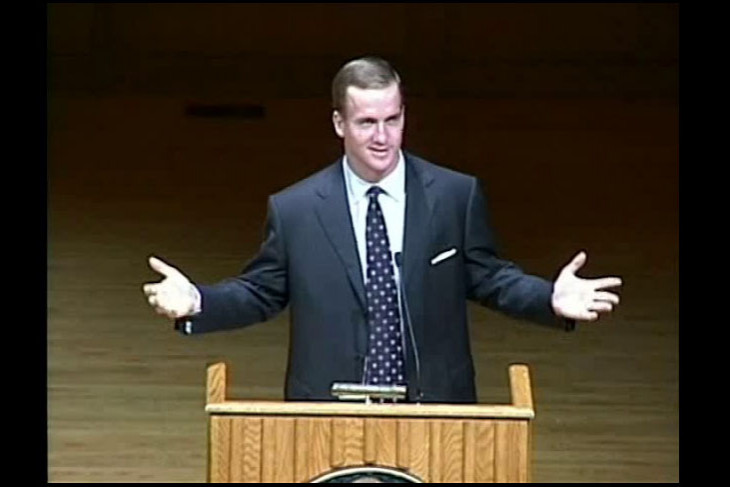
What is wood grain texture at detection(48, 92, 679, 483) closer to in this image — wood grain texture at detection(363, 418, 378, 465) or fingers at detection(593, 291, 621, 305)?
fingers at detection(593, 291, 621, 305)

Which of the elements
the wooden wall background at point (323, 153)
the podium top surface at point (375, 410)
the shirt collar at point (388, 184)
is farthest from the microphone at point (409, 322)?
the wooden wall background at point (323, 153)

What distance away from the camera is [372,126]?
2512mm

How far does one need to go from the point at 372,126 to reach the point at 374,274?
8.6 inches

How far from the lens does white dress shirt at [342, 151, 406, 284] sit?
2.57 metres

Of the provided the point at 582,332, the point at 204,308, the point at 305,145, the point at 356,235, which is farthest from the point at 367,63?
the point at 305,145

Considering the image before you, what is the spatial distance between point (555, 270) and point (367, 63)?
3.10 metres

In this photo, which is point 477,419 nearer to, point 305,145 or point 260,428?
point 260,428

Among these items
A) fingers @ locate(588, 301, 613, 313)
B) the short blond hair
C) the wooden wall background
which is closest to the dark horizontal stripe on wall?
the wooden wall background

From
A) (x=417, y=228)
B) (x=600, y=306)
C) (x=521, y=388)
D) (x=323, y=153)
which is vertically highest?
(x=323, y=153)

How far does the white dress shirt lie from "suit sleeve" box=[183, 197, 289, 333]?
12cm

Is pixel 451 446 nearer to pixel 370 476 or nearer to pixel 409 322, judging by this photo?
pixel 370 476

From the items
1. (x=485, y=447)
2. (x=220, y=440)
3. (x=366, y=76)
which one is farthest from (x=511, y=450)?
(x=366, y=76)

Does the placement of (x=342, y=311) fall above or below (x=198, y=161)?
below

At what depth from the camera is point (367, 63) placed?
2516mm
